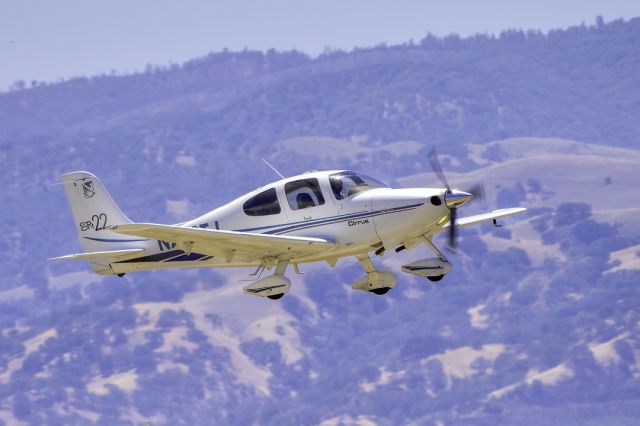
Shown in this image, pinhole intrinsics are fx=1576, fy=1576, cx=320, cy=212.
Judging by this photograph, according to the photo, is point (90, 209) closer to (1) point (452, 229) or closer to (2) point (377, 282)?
(2) point (377, 282)

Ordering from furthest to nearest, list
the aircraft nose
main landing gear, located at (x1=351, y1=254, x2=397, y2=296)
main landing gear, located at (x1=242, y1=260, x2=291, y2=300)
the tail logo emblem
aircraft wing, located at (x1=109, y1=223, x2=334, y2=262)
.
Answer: the tail logo emblem, main landing gear, located at (x1=351, y1=254, x2=397, y2=296), main landing gear, located at (x1=242, y1=260, x2=291, y2=300), the aircraft nose, aircraft wing, located at (x1=109, y1=223, x2=334, y2=262)

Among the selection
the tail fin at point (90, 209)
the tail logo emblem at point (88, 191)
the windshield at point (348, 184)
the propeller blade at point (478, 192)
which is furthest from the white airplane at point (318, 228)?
the tail logo emblem at point (88, 191)

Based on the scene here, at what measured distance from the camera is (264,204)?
4178 cm

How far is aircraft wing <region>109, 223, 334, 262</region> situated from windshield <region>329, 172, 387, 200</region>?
1.40 meters

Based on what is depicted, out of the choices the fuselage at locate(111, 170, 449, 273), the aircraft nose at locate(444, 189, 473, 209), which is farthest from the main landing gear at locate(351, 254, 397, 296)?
the aircraft nose at locate(444, 189, 473, 209)

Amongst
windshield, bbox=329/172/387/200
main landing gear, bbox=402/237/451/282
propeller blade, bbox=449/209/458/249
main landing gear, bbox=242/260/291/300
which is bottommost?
main landing gear, bbox=402/237/451/282

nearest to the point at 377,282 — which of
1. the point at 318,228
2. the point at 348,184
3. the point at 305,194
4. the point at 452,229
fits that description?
the point at 318,228

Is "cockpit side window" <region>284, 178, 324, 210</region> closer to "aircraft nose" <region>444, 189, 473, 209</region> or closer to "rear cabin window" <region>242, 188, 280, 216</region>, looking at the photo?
"rear cabin window" <region>242, 188, 280, 216</region>

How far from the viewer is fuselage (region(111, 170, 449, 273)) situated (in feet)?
132

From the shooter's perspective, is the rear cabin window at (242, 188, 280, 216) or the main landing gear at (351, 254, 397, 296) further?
the main landing gear at (351, 254, 397, 296)

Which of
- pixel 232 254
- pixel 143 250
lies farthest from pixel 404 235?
pixel 143 250

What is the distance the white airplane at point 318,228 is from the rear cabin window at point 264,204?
0.03 m

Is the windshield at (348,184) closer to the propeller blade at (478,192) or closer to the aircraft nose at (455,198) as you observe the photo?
the aircraft nose at (455,198)

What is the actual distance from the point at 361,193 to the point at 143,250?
6.63 meters
